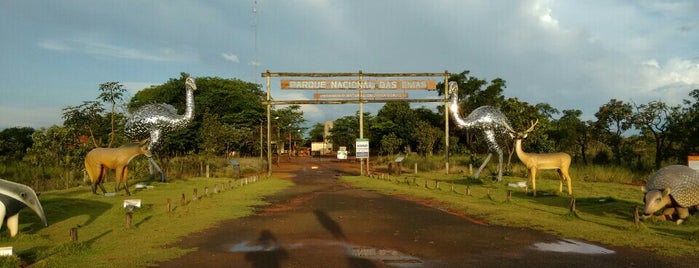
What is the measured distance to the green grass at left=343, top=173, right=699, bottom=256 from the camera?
1030 centimetres

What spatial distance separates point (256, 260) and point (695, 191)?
10.4m

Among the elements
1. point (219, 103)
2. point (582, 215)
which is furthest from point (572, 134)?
point (219, 103)

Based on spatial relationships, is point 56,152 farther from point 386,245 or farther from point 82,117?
point 386,245

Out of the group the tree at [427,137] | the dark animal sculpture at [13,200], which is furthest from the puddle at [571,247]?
the tree at [427,137]

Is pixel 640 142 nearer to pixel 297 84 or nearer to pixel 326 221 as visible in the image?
pixel 297 84

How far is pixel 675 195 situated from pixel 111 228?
12.8 metres

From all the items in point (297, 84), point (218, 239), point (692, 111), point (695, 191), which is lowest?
point (218, 239)

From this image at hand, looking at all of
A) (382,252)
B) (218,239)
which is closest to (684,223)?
(382,252)

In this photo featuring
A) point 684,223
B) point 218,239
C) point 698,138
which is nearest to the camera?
point 218,239

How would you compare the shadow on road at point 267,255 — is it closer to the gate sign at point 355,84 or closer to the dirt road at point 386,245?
the dirt road at point 386,245

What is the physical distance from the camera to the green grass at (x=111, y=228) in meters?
8.84

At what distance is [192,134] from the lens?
54.2 metres

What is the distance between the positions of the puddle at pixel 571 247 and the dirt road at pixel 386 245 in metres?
0.02

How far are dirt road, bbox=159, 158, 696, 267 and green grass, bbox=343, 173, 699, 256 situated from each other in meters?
0.67
